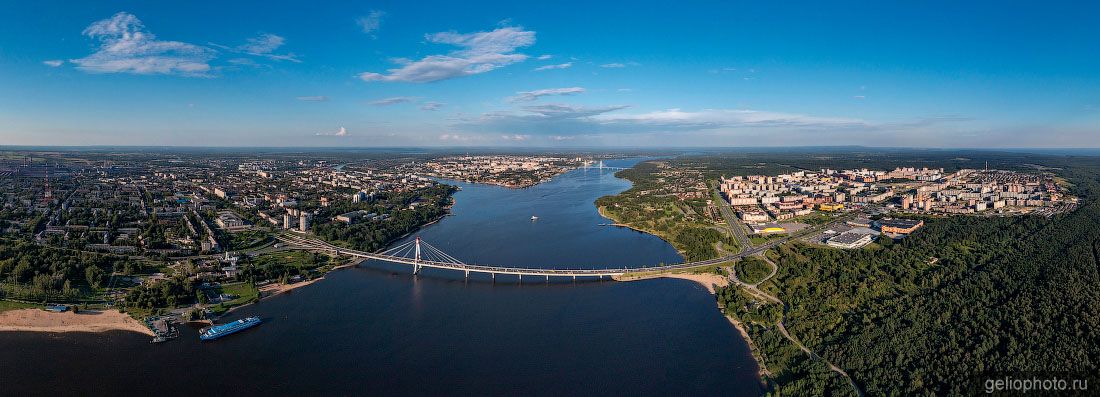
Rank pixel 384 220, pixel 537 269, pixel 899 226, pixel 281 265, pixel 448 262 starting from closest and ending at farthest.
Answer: pixel 537 269 → pixel 281 265 → pixel 448 262 → pixel 899 226 → pixel 384 220

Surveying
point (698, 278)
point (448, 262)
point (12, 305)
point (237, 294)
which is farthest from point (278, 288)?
point (698, 278)

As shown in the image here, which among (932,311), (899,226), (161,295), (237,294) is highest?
(899,226)

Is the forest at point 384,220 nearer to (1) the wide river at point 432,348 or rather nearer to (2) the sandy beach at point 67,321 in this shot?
(1) the wide river at point 432,348

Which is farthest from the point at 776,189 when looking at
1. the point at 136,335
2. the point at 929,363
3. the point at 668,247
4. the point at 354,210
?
the point at 136,335

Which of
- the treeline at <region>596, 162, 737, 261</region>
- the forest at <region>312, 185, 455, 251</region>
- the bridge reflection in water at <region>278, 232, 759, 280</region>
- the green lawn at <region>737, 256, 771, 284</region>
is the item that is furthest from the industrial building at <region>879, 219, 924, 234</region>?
the forest at <region>312, 185, 455, 251</region>

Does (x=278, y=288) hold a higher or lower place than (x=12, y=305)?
lower

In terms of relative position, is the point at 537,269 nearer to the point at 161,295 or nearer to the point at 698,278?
the point at 698,278
